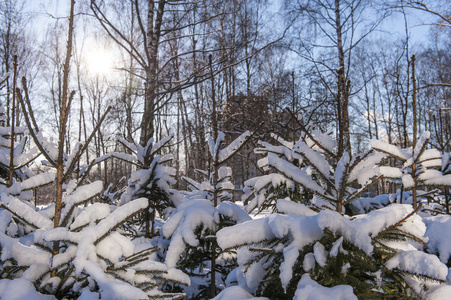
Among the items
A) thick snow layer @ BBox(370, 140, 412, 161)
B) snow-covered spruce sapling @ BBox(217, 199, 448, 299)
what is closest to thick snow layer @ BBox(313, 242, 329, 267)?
snow-covered spruce sapling @ BBox(217, 199, 448, 299)

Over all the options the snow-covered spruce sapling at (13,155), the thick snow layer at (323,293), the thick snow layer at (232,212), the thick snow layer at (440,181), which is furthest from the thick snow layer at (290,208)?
the snow-covered spruce sapling at (13,155)

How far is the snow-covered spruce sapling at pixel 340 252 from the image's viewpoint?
1141mm

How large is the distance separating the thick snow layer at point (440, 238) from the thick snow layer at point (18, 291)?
208cm

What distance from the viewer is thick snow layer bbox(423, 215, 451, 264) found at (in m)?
1.64

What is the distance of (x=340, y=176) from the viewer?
4.51ft

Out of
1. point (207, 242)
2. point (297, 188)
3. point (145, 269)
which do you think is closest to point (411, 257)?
point (145, 269)

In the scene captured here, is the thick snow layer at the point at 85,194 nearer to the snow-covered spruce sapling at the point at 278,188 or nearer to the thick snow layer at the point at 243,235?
the thick snow layer at the point at 243,235

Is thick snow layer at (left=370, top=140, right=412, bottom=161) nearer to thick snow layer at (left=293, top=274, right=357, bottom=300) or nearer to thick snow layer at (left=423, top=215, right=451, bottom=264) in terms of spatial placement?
thick snow layer at (left=423, top=215, right=451, bottom=264)

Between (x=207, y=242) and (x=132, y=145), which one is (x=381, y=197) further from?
(x=132, y=145)

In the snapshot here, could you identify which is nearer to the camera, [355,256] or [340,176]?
[355,256]

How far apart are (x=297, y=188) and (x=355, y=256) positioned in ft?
4.98

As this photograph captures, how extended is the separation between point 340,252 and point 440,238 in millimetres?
995

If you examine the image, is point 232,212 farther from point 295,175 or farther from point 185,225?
point 295,175

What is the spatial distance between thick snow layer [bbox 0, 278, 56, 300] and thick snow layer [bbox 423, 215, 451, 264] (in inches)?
81.8
